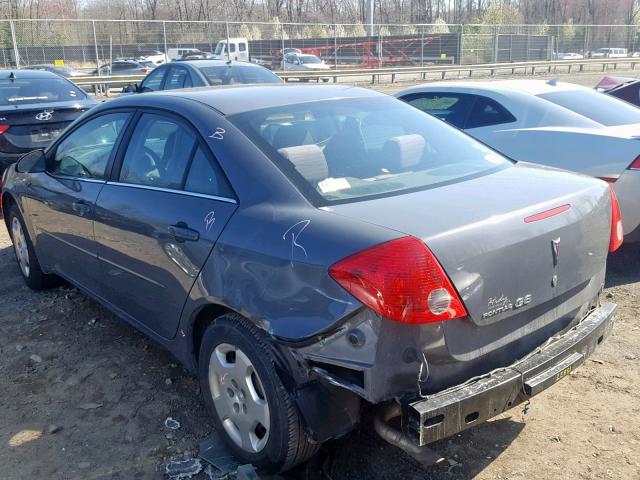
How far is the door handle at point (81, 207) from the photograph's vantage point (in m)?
3.98

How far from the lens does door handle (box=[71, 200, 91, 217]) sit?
3981 mm

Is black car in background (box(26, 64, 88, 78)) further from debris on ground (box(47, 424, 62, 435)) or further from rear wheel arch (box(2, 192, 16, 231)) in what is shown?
debris on ground (box(47, 424, 62, 435))

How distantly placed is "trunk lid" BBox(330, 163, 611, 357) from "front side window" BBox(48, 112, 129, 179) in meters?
1.96

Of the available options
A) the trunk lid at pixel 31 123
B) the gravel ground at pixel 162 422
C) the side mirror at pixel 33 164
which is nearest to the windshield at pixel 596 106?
the gravel ground at pixel 162 422

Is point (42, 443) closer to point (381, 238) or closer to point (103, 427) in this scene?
A: point (103, 427)

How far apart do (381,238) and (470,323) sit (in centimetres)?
49

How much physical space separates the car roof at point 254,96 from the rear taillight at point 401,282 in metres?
1.31

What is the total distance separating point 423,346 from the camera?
238 cm

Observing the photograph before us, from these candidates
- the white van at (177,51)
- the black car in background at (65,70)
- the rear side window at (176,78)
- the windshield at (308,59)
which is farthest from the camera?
the windshield at (308,59)

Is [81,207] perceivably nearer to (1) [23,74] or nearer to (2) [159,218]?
(2) [159,218]

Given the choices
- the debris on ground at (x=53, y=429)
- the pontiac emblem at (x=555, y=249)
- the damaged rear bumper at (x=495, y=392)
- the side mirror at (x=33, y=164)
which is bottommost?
the debris on ground at (x=53, y=429)

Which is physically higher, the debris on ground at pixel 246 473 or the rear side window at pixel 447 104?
the rear side window at pixel 447 104

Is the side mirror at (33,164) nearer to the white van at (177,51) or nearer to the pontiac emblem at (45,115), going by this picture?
the pontiac emblem at (45,115)

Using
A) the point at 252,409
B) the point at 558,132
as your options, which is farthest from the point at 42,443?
the point at 558,132
